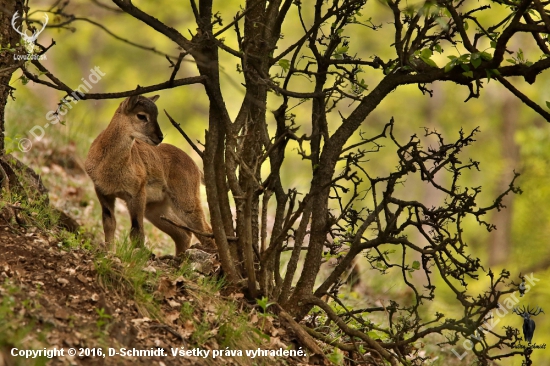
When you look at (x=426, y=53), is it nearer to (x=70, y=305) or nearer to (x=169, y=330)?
(x=169, y=330)

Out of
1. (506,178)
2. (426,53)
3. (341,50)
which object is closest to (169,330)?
(341,50)

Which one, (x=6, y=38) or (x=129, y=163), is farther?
(x=129, y=163)

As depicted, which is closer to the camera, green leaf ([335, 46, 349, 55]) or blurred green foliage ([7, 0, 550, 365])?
green leaf ([335, 46, 349, 55])

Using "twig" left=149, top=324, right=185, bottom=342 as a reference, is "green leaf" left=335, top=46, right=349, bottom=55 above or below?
above

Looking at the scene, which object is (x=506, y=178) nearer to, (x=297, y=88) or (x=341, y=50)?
(x=297, y=88)

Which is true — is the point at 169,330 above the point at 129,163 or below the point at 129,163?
below

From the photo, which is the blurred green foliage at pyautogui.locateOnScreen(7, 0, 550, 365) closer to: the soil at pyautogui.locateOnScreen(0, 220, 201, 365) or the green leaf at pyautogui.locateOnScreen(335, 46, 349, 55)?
the green leaf at pyautogui.locateOnScreen(335, 46, 349, 55)

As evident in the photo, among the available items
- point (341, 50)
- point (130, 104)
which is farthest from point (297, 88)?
point (341, 50)

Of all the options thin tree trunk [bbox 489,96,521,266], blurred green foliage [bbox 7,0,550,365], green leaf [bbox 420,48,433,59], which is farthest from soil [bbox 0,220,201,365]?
blurred green foliage [bbox 7,0,550,365]

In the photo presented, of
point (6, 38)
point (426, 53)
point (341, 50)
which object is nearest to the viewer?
point (426, 53)

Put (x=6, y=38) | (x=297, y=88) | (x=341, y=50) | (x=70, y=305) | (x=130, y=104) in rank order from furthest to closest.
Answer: (x=297, y=88), (x=130, y=104), (x=6, y=38), (x=341, y=50), (x=70, y=305)

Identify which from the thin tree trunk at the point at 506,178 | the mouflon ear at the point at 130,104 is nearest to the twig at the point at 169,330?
the mouflon ear at the point at 130,104

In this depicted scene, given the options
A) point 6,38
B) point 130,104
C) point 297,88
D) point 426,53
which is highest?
point 297,88

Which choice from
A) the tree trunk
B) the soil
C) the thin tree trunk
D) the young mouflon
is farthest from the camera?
the thin tree trunk
